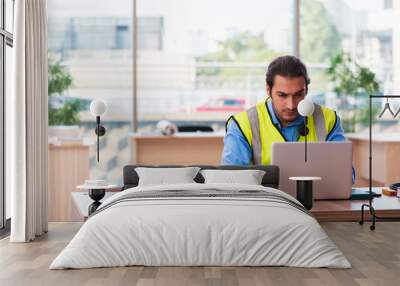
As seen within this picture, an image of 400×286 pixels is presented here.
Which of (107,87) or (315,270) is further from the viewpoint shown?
(107,87)

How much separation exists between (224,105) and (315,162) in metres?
3.21

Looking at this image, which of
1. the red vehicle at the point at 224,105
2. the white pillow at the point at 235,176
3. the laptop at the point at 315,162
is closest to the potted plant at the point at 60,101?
the red vehicle at the point at 224,105

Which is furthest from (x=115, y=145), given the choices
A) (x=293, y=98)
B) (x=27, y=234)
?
(x=27, y=234)

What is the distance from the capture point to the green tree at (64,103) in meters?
9.06

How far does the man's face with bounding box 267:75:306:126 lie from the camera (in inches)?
306

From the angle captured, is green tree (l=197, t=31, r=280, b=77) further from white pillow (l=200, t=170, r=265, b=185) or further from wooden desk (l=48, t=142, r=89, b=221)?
white pillow (l=200, t=170, r=265, b=185)

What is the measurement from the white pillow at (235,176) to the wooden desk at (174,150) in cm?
261

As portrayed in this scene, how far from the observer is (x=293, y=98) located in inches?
313

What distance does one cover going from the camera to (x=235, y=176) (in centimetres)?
634

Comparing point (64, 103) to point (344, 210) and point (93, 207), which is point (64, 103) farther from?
point (344, 210)

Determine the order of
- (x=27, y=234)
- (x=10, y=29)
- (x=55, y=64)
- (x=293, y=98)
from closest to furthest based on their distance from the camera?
(x=27, y=234) < (x=10, y=29) < (x=293, y=98) < (x=55, y=64)

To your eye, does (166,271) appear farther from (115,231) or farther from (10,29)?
(10,29)

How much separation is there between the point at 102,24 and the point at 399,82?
3811 mm

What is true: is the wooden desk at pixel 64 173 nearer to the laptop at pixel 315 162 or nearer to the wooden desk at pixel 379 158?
the laptop at pixel 315 162
